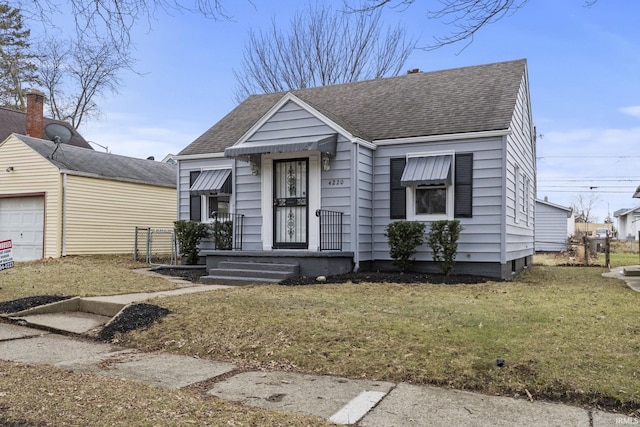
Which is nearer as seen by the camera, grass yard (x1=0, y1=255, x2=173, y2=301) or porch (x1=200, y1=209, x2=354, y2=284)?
grass yard (x1=0, y1=255, x2=173, y2=301)

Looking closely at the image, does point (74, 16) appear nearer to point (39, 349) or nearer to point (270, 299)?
point (39, 349)

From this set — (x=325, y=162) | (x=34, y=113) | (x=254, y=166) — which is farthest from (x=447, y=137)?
(x=34, y=113)

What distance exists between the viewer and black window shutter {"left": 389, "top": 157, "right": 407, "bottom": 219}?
37.3 feet

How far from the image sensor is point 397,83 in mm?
14234

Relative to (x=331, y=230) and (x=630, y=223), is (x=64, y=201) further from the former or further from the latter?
(x=630, y=223)

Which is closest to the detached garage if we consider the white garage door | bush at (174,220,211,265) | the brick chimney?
the white garage door

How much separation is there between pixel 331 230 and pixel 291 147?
1979 mm

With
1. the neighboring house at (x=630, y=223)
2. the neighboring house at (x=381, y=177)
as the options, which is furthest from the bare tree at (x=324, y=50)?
the neighboring house at (x=630, y=223)

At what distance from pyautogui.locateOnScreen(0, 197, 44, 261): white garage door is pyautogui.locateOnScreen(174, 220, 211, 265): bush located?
21.4ft

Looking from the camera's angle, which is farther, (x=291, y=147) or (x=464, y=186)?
(x=291, y=147)

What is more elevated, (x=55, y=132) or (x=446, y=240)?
(x=55, y=132)

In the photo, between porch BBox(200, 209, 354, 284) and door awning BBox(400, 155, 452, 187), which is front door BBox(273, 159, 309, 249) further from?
door awning BBox(400, 155, 452, 187)

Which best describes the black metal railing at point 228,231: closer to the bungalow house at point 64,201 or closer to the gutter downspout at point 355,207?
the gutter downspout at point 355,207

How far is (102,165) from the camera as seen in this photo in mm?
18781
